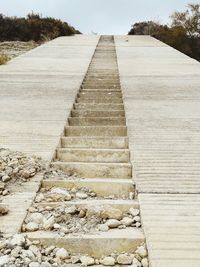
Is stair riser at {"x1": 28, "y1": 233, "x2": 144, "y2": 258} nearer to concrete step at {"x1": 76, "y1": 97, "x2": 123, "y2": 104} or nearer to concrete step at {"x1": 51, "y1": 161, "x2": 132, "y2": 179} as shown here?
concrete step at {"x1": 51, "y1": 161, "x2": 132, "y2": 179}

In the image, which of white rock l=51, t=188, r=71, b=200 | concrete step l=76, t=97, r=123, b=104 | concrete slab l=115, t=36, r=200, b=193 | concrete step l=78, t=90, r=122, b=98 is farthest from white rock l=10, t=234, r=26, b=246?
concrete step l=78, t=90, r=122, b=98

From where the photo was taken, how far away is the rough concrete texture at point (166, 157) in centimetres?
310

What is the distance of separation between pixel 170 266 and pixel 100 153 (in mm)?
2264

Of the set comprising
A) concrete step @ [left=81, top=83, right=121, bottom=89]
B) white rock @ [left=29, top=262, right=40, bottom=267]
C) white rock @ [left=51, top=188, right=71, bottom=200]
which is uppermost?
concrete step @ [left=81, top=83, right=121, bottom=89]

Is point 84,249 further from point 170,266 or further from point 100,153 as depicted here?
point 100,153

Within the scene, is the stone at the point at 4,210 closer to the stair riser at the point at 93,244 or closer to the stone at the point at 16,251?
the stair riser at the point at 93,244

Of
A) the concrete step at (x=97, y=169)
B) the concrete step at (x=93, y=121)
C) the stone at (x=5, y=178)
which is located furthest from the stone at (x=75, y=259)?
the concrete step at (x=93, y=121)

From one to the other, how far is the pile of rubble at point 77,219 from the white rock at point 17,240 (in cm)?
21

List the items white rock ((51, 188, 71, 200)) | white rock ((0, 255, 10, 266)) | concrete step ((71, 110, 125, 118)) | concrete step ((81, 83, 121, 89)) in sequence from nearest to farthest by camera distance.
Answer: white rock ((0, 255, 10, 266)) < white rock ((51, 188, 71, 200)) < concrete step ((71, 110, 125, 118)) < concrete step ((81, 83, 121, 89))

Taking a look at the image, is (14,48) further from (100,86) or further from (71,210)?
(71,210)

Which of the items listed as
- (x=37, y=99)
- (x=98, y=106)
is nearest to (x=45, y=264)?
(x=98, y=106)

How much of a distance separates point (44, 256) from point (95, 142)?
2368mm

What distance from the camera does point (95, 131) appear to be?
228 inches

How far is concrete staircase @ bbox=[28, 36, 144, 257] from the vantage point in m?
3.20
